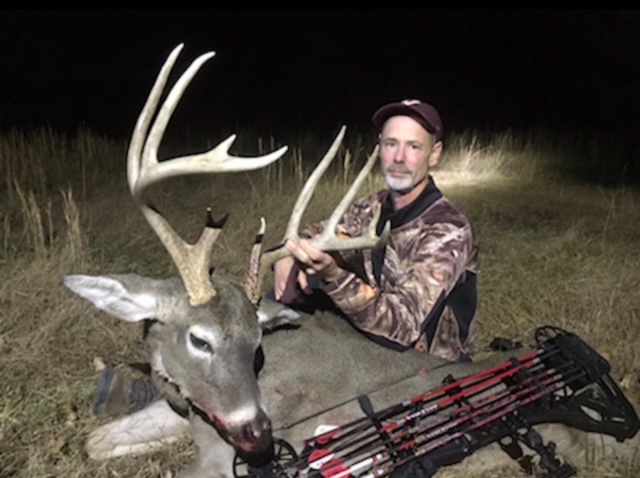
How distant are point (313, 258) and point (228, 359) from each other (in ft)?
1.59

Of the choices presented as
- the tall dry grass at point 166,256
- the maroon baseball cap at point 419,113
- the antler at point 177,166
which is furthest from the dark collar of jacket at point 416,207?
the tall dry grass at point 166,256

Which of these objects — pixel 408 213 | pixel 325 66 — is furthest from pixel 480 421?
pixel 325 66

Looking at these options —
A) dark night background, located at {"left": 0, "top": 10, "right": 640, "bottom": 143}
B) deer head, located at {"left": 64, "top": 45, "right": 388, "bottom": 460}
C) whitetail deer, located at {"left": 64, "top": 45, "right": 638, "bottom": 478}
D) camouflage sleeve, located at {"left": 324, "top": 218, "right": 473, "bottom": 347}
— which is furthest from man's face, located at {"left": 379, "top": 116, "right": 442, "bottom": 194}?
dark night background, located at {"left": 0, "top": 10, "right": 640, "bottom": 143}

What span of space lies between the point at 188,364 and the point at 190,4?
66.9ft

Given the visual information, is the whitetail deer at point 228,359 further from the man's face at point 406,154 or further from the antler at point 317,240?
the man's face at point 406,154

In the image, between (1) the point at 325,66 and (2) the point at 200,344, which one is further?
(1) the point at 325,66

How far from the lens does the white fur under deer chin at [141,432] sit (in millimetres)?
3037

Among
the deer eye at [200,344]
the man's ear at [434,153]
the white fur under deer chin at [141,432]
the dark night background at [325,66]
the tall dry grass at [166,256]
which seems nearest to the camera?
the deer eye at [200,344]

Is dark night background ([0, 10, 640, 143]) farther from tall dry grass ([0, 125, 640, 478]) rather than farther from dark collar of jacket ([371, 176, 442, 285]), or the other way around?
dark collar of jacket ([371, 176, 442, 285])

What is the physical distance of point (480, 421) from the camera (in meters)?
2.71

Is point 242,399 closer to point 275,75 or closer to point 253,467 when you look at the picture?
point 253,467

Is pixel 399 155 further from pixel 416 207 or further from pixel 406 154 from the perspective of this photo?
pixel 416 207

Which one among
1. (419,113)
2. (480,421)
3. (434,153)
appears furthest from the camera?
(434,153)

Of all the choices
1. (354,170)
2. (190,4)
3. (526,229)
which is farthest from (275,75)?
(526,229)
